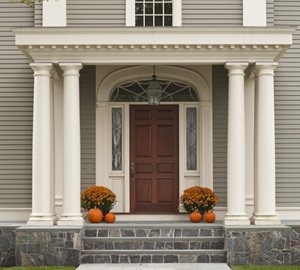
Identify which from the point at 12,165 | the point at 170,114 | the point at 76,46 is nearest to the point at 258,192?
the point at 170,114

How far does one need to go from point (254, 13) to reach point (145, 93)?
121 inches

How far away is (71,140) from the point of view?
13664 mm

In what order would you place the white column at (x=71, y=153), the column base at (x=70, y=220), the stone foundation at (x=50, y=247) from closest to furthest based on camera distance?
the stone foundation at (x=50, y=247) → the column base at (x=70, y=220) → the white column at (x=71, y=153)

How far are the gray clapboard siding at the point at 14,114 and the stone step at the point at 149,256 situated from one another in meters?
3.08

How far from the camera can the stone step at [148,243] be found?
1353cm

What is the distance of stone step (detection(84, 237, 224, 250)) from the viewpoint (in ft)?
44.4

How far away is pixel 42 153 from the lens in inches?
535

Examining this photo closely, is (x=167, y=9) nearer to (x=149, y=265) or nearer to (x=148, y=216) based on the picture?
(x=148, y=216)

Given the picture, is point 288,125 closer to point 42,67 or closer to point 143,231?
point 143,231

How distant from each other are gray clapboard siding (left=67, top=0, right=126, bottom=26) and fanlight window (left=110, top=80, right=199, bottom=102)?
1490 millimetres

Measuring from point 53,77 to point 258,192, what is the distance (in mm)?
4916

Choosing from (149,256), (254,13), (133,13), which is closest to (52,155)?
(149,256)

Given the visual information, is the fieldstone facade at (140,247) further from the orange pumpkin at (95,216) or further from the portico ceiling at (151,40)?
the portico ceiling at (151,40)

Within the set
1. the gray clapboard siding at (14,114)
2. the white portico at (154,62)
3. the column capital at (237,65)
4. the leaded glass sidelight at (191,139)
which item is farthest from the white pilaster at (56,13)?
the column capital at (237,65)
